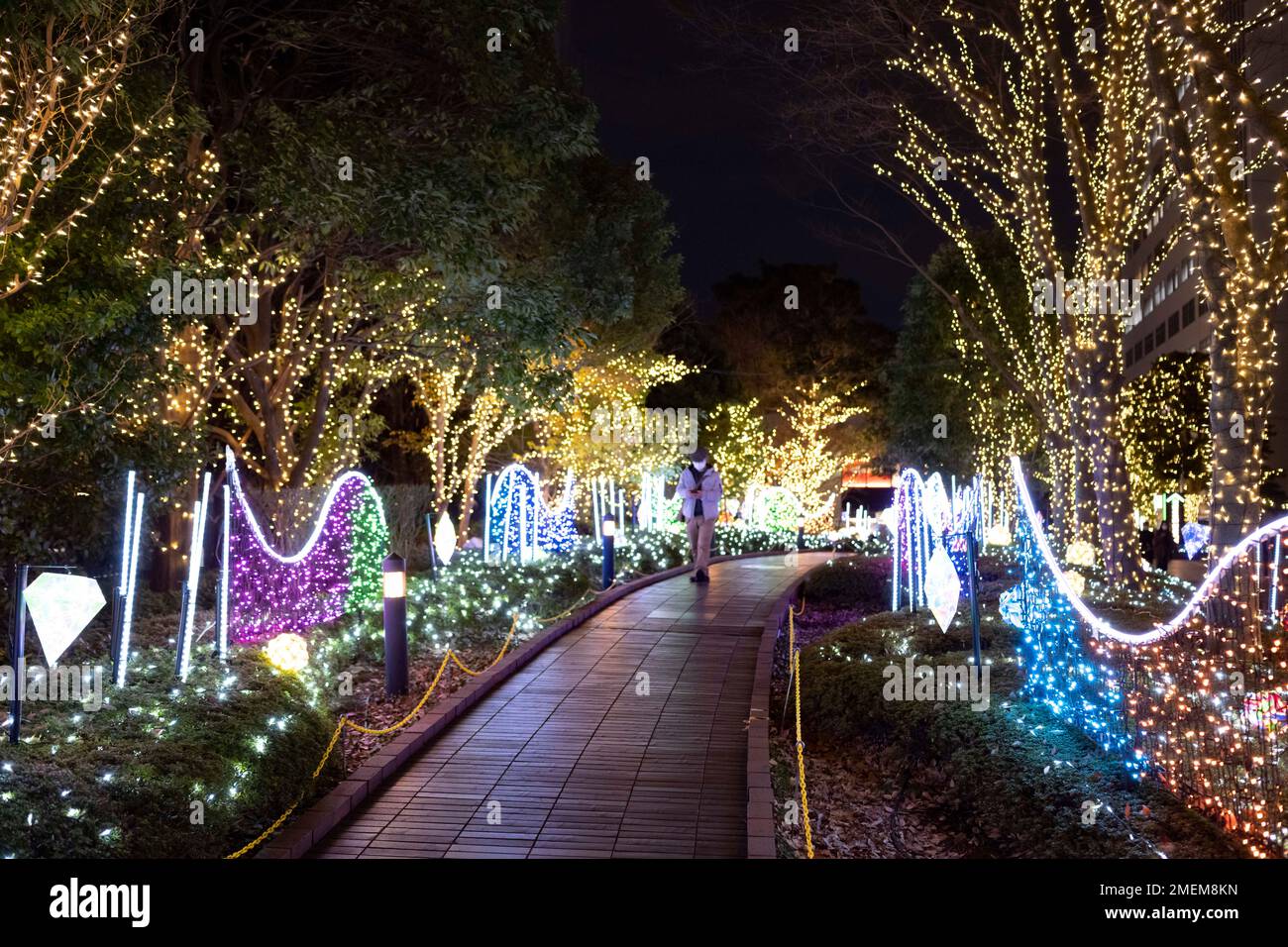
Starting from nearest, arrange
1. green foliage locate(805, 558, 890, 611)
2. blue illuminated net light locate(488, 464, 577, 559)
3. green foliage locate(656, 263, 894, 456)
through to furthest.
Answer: blue illuminated net light locate(488, 464, 577, 559) < green foliage locate(805, 558, 890, 611) < green foliage locate(656, 263, 894, 456)

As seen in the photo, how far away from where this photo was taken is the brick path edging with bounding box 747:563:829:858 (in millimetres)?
5418

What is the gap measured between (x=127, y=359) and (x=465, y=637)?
4219 mm

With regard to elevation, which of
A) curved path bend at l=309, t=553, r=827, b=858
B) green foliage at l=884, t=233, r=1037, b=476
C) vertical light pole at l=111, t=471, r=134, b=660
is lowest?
curved path bend at l=309, t=553, r=827, b=858

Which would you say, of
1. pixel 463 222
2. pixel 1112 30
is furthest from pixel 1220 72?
pixel 463 222

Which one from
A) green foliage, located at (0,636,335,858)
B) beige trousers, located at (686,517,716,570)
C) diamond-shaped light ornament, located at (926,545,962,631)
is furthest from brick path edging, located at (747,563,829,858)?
beige trousers, located at (686,517,716,570)

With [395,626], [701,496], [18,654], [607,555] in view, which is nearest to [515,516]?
[607,555]

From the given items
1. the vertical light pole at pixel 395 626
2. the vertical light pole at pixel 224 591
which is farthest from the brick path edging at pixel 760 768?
the vertical light pole at pixel 224 591

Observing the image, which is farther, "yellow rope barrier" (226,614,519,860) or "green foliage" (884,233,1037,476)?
"green foliage" (884,233,1037,476)

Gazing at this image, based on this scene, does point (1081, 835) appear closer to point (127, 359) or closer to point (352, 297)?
point (127, 359)

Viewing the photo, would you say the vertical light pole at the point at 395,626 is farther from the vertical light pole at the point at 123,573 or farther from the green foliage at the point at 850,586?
the green foliage at the point at 850,586

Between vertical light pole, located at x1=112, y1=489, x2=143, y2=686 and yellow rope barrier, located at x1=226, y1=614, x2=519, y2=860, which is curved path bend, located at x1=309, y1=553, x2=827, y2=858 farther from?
vertical light pole, located at x1=112, y1=489, x2=143, y2=686

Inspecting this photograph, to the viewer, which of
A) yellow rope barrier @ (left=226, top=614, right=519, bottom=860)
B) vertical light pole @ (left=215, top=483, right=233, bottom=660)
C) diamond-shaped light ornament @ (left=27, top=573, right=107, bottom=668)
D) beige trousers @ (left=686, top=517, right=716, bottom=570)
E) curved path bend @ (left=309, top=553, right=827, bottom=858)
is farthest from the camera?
beige trousers @ (left=686, top=517, right=716, bottom=570)

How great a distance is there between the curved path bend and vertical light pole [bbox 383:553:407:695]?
0.67 meters
